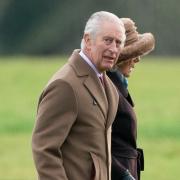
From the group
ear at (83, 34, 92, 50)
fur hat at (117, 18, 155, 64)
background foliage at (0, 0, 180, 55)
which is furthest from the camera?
background foliage at (0, 0, 180, 55)

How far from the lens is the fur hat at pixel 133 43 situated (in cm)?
646

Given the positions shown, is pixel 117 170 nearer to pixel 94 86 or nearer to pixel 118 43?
pixel 94 86

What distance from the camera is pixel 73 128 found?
5645mm

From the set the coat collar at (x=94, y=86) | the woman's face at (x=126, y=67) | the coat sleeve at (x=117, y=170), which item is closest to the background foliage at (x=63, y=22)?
the woman's face at (x=126, y=67)

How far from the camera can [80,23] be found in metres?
59.8

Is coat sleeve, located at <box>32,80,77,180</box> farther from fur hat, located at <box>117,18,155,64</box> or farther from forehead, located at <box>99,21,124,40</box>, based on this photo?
fur hat, located at <box>117,18,155,64</box>

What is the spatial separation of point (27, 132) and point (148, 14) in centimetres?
3856

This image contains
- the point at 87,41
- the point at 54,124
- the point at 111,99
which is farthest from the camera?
the point at 111,99

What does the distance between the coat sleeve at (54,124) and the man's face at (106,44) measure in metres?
0.25

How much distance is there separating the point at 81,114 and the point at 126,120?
30.1 inches

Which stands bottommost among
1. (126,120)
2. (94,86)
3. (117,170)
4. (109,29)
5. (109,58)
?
(117,170)

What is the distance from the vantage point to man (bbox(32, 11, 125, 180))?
18.3ft

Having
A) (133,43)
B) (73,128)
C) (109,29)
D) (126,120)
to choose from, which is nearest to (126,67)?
(133,43)

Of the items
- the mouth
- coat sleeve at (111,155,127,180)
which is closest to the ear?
the mouth
